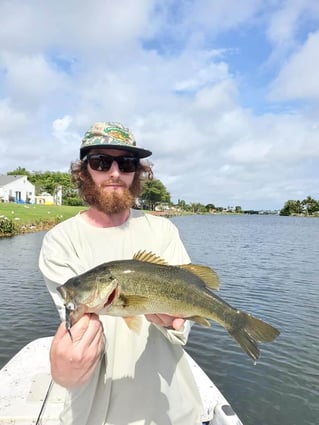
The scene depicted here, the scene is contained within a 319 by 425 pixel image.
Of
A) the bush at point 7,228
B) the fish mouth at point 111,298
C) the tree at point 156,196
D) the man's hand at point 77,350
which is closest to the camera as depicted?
the man's hand at point 77,350

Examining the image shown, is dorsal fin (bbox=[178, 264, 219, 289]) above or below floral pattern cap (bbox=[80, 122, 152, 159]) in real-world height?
below

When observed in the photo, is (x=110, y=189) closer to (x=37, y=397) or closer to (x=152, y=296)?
(x=152, y=296)

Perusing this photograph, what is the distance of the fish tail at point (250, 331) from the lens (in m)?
2.85

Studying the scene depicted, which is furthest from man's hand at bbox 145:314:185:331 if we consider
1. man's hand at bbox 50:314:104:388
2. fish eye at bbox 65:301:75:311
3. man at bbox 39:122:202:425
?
fish eye at bbox 65:301:75:311

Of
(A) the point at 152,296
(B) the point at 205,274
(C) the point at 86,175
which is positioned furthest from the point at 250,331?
(C) the point at 86,175

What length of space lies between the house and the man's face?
293ft

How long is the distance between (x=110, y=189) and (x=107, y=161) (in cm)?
26

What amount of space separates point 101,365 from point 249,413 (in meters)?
7.16

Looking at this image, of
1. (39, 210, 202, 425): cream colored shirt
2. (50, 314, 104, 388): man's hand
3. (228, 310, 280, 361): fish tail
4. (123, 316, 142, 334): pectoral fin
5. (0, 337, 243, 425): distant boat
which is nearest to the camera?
(50, 314, 104, 388): man's hand

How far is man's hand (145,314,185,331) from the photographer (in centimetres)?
294

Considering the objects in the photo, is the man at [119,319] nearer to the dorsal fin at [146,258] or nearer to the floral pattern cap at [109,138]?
the floral pattern cap at [109,138]

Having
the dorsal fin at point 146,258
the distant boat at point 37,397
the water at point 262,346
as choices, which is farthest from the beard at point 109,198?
the water at point 262,346

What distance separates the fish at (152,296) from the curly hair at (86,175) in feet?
3.67

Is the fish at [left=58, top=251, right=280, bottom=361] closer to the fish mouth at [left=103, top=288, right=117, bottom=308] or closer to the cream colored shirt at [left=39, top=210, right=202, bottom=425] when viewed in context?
the fish mouth at [left=103, top=288, right=117, bottom=308]
